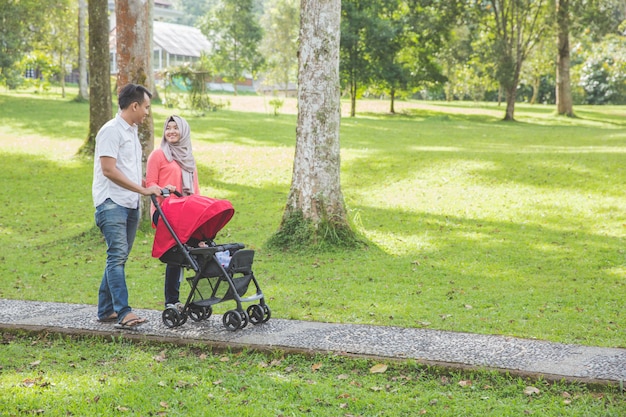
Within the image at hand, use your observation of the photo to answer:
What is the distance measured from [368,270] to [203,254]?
158 inches

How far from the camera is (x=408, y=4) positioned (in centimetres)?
3712

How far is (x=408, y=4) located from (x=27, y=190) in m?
25.0

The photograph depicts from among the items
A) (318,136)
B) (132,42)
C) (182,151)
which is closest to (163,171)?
(182,151)

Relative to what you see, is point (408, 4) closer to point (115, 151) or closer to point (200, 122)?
point (200, 122)

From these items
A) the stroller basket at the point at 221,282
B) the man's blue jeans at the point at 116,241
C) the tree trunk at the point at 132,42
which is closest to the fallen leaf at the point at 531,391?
the stroller basket at the point at 221,282

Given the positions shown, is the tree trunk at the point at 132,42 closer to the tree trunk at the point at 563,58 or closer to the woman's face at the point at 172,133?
the woman's face at the point at 172,133

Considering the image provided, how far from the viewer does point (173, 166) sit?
22.4ft

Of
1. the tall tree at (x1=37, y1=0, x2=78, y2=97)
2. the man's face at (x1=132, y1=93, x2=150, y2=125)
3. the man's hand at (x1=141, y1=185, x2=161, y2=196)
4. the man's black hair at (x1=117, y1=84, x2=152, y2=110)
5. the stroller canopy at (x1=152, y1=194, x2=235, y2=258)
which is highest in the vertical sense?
the tall tree at (x1=37, y1=0, x2=78, y2=97)

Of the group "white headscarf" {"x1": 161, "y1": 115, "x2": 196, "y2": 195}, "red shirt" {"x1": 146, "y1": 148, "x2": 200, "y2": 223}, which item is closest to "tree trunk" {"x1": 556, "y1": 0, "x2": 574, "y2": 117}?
"white headscarf" {"x1": 161, "y1": 115, "x2": 196, "y2": 195}

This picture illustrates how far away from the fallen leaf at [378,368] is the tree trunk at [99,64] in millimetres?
Answer: 13362

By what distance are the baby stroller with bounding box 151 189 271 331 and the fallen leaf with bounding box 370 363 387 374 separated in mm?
1338

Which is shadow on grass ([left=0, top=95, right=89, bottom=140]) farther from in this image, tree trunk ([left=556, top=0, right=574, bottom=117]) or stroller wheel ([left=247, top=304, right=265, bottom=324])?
tree trunk ([left=556, top=0, right=574, bottom=117])

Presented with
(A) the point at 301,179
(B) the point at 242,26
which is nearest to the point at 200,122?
(A) the point at 301,179

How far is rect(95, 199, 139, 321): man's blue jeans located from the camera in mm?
6398
